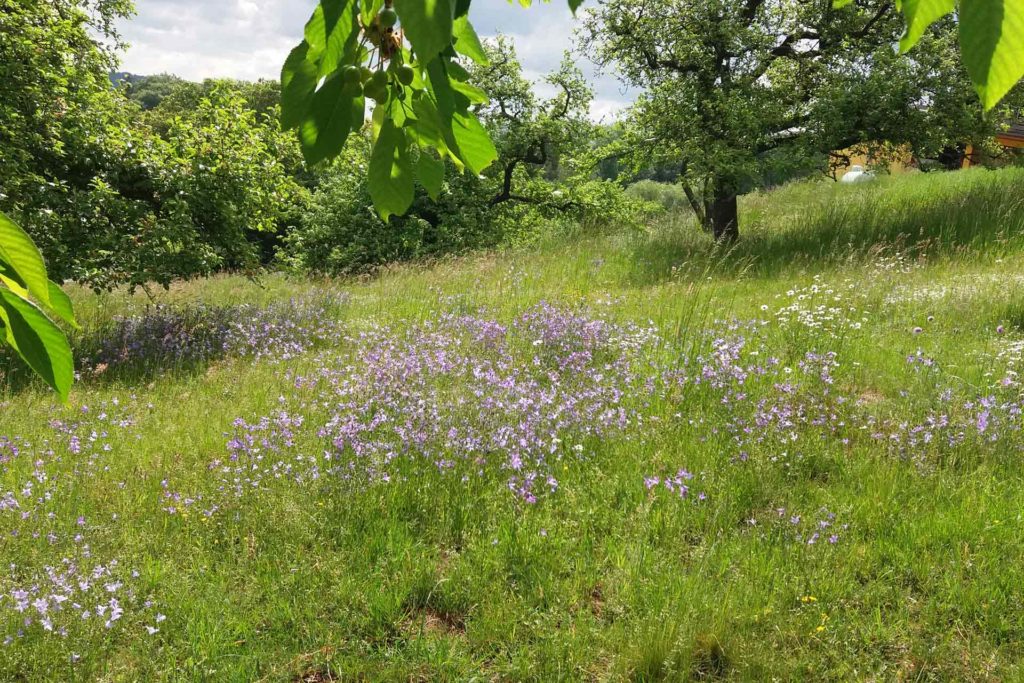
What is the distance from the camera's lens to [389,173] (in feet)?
3.61

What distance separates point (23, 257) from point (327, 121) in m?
0.47

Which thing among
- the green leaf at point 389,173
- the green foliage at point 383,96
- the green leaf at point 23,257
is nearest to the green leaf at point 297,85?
the green foliage at point 383,96

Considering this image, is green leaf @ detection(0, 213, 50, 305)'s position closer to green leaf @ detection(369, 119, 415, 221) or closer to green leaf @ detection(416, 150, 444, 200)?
green leaf @ detection(369, 119, 415, 221)

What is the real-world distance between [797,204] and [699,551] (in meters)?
13.4

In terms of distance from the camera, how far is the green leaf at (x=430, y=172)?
117 centimetres

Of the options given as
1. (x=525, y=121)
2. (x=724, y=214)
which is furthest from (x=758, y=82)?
(x=525, y=121)

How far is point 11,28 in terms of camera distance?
7.16 meters

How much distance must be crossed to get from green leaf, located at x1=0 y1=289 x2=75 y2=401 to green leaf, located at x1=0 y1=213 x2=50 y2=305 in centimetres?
11

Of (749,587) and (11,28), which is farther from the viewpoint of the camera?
(11,28)

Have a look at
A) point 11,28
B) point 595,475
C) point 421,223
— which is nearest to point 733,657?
point 595,475

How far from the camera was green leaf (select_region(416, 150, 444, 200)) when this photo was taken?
3.85ft

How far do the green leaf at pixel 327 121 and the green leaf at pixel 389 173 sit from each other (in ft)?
0.25

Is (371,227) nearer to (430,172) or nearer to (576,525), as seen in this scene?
(576,525)

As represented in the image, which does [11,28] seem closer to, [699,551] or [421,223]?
[699,551]
